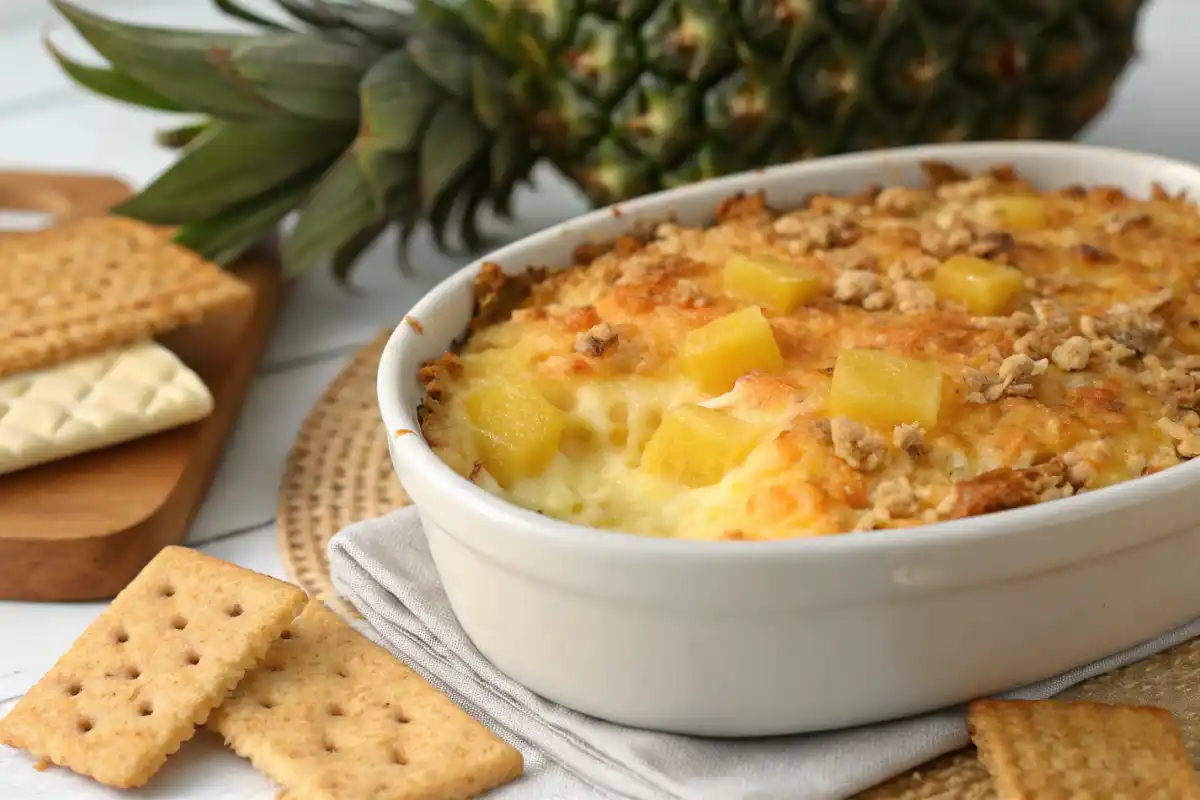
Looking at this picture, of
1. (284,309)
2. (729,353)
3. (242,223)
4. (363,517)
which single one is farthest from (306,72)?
(729,353)

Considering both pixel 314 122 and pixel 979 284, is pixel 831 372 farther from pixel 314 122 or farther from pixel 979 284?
pixel 314 122

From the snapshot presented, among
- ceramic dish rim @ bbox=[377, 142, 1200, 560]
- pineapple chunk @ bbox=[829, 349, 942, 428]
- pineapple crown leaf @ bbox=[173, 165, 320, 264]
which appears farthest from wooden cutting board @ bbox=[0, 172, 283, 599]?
pineapple chunk @ bbox=[829, 349, 942, 428]

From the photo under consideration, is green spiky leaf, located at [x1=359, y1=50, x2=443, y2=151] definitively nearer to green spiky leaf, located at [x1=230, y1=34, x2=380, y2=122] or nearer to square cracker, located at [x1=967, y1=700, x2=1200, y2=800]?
green spiky leaf, located at [x1=230, y1=34, x2=380, y2=122]

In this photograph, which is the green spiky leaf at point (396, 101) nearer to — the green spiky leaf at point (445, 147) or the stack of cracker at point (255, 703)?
the green spiky leaf at point (445, 147)

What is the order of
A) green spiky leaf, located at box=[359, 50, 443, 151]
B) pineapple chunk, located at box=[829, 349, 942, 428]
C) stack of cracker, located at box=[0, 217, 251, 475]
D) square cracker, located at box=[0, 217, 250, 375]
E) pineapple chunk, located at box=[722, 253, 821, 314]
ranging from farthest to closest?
green spiky leaf, located at box=[359, 50, 443, 151] < square cracker, located at box=[0, 217, 250, 375] < stack of cracker, located at box=[0, 217, 251, 475] < pineapple chunk, located at box=[722, 253, 821, 314] < pineapple chunk, located at box=[829, 349, 942, 428]

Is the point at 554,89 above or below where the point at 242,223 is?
above

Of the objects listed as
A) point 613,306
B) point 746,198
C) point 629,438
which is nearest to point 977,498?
point 629,438
